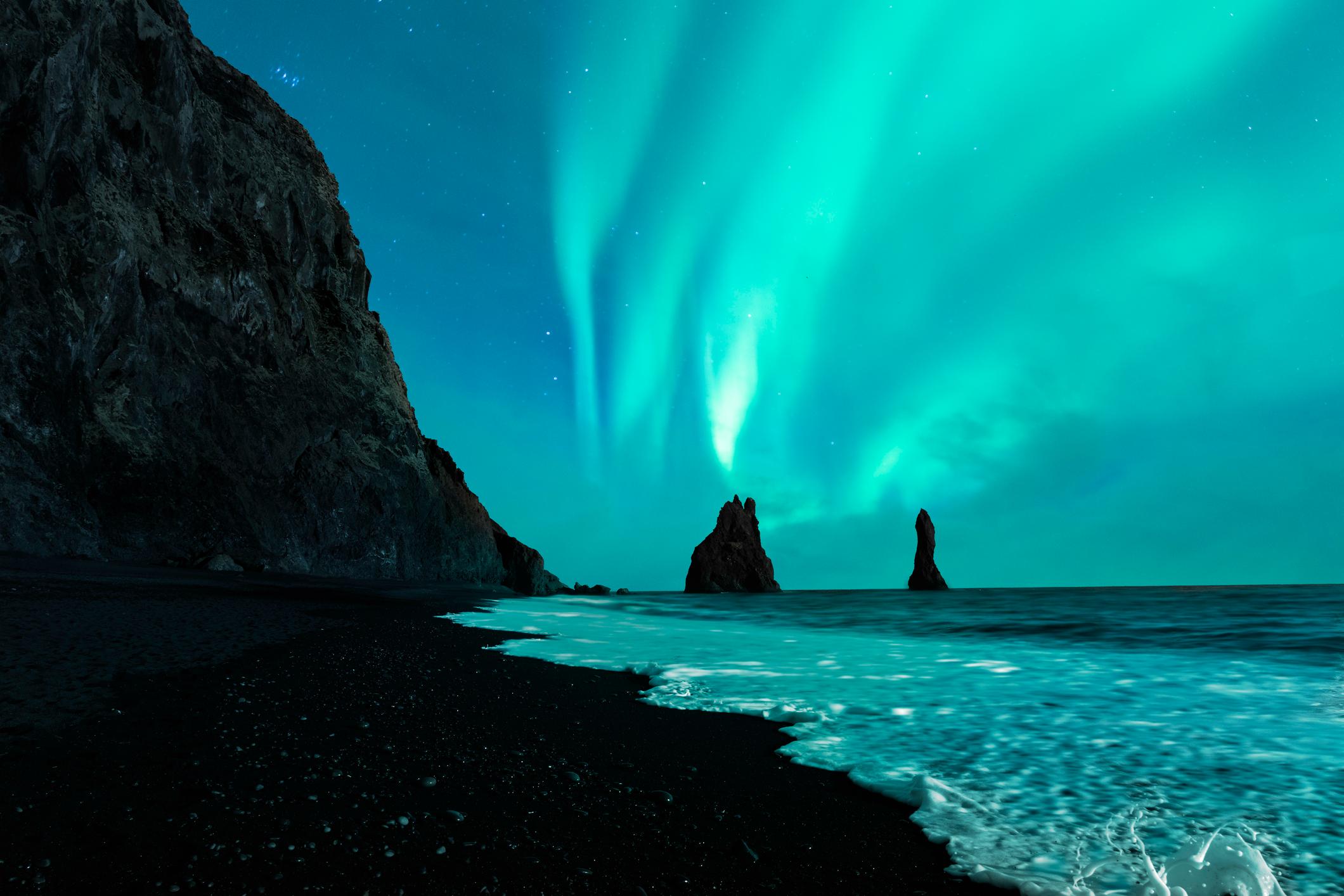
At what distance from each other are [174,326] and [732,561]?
77.5m

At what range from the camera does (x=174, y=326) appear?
84.7ft

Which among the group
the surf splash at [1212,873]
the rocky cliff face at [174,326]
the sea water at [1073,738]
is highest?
the rocky cliff face at [174,326]

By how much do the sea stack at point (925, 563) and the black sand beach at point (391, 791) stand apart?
90.8 m

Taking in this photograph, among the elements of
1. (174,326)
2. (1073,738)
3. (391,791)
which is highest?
(174,326)

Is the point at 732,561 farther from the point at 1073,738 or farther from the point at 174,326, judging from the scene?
the point at 1073,738

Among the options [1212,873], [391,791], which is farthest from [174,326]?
[1212,873]

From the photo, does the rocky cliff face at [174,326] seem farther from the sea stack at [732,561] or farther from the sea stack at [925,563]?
the sea stack at [925,563]

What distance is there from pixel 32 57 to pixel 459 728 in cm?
3117

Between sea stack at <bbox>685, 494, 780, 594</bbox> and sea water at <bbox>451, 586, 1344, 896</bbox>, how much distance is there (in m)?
83.6

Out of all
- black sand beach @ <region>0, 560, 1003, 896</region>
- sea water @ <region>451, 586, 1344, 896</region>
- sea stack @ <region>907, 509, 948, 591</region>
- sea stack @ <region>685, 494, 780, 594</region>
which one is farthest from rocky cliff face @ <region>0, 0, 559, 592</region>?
sea stack @ <region>907, 509, 948, 591</region>

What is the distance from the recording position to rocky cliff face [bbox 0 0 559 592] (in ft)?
67.4

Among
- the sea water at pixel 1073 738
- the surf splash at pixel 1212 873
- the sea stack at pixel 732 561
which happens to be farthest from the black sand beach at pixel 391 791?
the sea stack at pixel 732 561

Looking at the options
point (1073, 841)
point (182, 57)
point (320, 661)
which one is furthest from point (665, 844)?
point (182, 57)

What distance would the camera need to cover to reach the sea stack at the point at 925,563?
3406 inches
